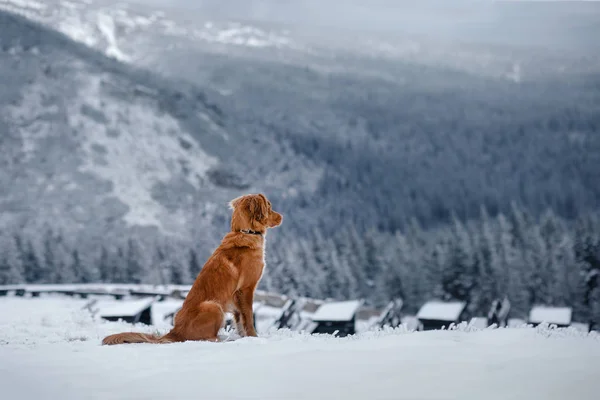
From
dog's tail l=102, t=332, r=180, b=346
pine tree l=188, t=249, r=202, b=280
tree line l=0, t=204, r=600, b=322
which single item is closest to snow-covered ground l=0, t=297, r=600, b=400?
dog's tail l=102, t=332, r=180, b=346

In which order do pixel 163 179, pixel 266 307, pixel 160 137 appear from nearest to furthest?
pixel 266 307 < pixel 163 179 < pixel 160 137

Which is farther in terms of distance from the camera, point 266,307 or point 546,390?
point 266,307

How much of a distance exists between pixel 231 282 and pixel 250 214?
2.93 feet

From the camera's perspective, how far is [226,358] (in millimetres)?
5594

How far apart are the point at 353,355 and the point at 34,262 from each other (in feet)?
215

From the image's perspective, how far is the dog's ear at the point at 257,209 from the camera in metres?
7.71

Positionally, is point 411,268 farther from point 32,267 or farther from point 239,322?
point 239,322

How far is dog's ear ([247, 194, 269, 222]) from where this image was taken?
7.71 m

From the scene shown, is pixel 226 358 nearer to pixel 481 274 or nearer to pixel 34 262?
pixel 481 274

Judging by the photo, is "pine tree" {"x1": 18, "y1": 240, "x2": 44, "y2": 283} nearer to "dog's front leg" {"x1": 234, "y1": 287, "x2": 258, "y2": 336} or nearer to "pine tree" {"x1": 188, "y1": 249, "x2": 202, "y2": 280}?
"pine tree" {"x1": 188, "y1": 249, "x2": 202, "y2": 280}

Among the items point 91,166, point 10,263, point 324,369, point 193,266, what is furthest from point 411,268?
point 91,166

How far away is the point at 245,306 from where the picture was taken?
7629 millimetres

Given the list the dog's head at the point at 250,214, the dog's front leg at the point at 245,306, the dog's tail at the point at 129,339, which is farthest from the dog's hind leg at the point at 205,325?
the dog's head at the point at 250,214

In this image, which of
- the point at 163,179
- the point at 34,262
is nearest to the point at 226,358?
the point at 34,262
